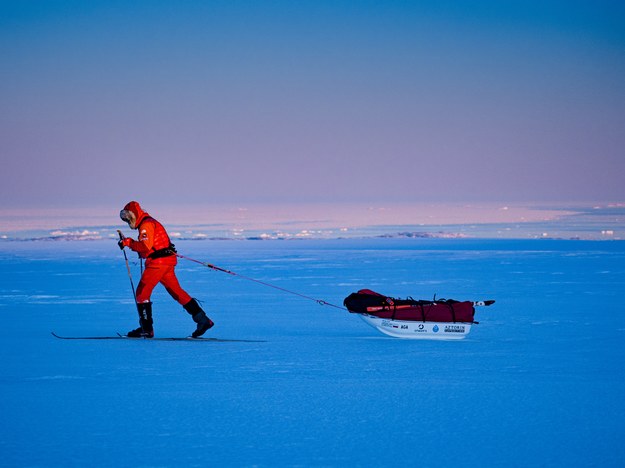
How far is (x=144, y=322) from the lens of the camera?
8984mm

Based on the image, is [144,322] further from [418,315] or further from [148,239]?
[418,315]

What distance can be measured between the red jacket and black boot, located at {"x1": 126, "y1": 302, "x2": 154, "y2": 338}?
469 mm

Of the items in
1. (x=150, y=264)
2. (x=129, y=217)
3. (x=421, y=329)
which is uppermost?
(x=129, y=217)

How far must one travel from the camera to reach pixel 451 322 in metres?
8.89

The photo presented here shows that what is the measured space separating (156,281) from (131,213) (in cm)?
79

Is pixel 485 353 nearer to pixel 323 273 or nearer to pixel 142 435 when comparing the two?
pixel 142 435

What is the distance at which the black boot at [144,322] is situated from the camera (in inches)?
353

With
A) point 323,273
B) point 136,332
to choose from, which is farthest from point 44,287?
point 136,332

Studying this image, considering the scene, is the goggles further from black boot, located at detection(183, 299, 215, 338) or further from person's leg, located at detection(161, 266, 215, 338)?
black boot, located at detection(183, 299, 215, 338)

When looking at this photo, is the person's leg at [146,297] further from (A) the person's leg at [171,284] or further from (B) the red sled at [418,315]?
(B) the red sled at [418,315]

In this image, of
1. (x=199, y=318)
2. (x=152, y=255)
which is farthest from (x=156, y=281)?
(x=199, y=318)

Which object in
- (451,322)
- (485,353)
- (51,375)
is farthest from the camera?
(451,322)

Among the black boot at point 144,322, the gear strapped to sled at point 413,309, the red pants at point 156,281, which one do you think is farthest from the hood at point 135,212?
the gear strapped to sled at point 413,309

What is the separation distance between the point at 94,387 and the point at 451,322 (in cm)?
402
